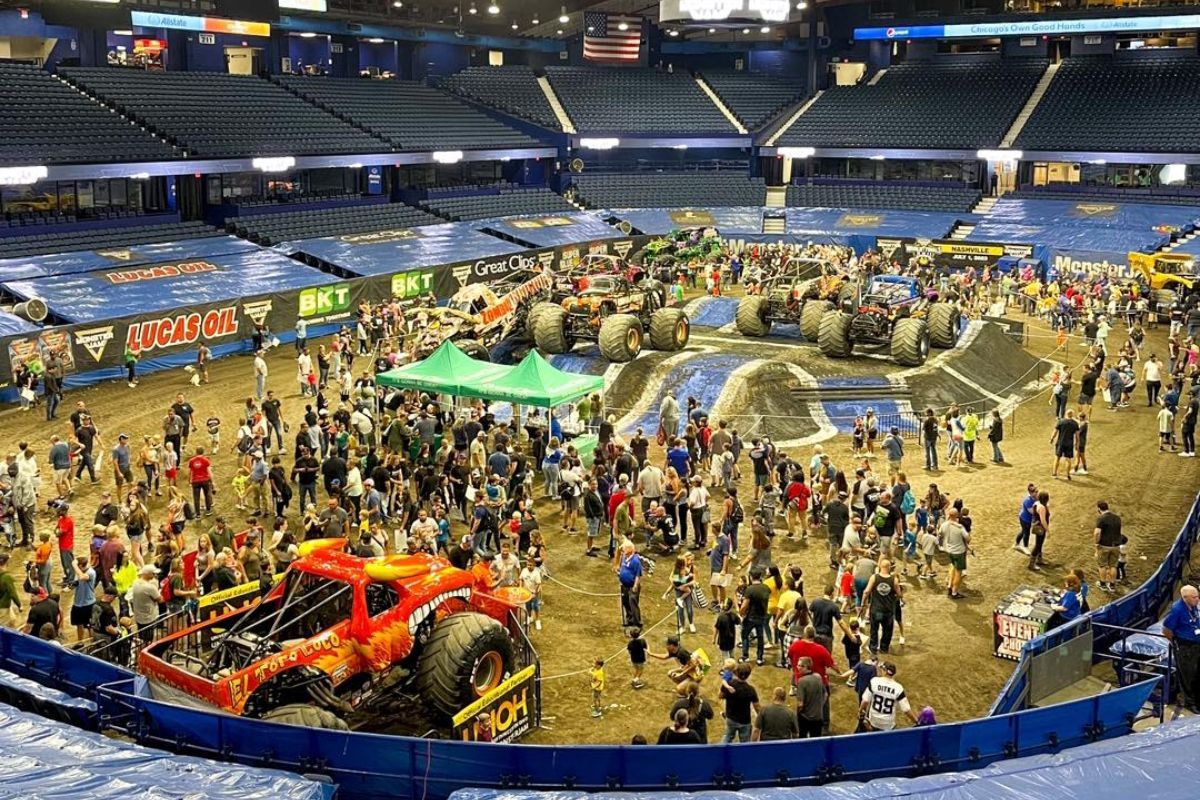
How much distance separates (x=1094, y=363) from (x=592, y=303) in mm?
12115

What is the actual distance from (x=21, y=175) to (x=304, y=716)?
3012cm

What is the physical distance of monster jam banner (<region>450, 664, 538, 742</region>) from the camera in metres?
12.5

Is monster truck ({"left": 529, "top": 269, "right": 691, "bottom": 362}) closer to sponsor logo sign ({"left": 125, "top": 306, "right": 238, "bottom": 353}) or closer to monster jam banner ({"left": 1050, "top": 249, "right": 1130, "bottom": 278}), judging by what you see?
sponsor logo sign ({"left": 125, "top": 306, "right": 238, "bottom": 353})

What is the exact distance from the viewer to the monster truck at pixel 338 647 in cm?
1203

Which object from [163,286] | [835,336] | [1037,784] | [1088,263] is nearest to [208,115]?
[163,286]

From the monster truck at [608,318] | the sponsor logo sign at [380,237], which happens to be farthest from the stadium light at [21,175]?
the monster truck at [608,318]

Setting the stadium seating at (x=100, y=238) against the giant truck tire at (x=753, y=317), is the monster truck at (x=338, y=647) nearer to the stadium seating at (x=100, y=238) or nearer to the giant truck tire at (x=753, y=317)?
the giant truck tire at (x=753, y=317)

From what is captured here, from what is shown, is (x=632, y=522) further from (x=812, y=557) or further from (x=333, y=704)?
(x=333, y=704)

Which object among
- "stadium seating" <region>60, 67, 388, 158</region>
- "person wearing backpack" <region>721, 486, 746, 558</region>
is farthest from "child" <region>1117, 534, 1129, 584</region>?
"stadium seating" <region>60, 67, 388, 158</region>

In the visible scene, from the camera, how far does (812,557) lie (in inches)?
774

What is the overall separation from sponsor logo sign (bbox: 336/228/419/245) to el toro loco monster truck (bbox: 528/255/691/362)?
1415 cm

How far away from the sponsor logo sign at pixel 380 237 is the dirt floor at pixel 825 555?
43.4 feet

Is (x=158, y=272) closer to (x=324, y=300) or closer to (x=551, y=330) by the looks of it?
(x=324, y=300)

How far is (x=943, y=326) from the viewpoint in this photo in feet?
101
